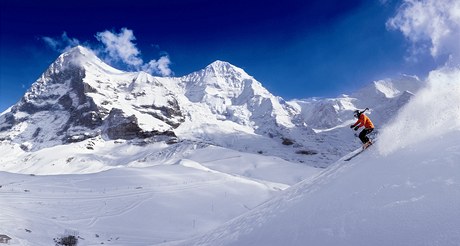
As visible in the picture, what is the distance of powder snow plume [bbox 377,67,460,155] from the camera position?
592 inches

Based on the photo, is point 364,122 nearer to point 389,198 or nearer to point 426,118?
point 426,118

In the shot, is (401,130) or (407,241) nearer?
(407,241)

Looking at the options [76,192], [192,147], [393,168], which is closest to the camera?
[393,168]

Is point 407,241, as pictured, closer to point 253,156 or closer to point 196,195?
point 196,195

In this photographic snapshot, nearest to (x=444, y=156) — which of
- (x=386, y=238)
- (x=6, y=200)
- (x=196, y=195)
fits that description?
(x=386, y=238)

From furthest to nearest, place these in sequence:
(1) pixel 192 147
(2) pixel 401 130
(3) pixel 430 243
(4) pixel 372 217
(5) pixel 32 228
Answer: (1) pixel 192 147
(5) pixel 32 228
(2) pixel 401 130
(4) pixel 372 217
(3) pixel 430 243

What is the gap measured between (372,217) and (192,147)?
167444 millimetres

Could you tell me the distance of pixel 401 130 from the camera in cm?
1656

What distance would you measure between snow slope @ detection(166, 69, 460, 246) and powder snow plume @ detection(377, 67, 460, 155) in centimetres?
4

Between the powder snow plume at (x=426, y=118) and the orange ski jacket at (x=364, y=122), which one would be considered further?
the orange ski jacket at (x=364, y=122)

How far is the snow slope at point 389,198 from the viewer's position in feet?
32.1

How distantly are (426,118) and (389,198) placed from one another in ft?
21.7

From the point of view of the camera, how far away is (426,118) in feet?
54.5

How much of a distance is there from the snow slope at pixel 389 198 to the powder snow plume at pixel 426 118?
4 cm
